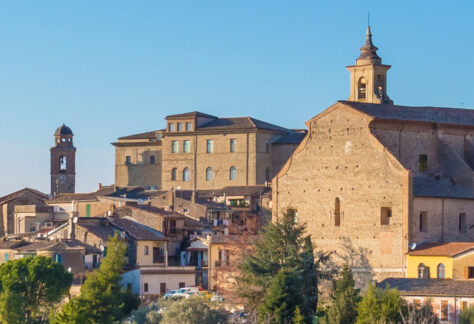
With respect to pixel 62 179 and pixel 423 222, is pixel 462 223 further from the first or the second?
pixel 62 179

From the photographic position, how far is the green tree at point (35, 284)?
52.8 m

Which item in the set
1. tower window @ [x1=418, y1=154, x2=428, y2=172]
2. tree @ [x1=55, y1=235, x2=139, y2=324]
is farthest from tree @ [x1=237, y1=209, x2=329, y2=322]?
tower window @ [x1=418, y1=154, x2=428, y2=172]

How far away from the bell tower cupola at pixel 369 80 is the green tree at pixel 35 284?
18837mm

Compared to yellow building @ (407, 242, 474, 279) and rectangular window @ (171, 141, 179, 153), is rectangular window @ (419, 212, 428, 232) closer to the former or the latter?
yellow building @ (407, 242, 474, 279)

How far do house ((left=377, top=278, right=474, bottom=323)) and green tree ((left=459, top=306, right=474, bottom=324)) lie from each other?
0.48m

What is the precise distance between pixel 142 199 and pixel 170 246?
1850 cm

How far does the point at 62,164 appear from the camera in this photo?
330 feet

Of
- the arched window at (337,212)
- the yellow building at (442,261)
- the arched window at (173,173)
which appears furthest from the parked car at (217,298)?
the arched window at (173,173)

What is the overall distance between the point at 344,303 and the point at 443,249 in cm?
565

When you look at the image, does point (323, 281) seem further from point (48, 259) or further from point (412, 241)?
point (48, 259)

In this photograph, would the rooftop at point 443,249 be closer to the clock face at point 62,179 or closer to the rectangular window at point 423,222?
the rectangular window at point 423,222

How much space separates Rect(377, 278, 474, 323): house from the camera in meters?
44.3

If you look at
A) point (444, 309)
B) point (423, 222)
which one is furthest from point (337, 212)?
point (444, 309)

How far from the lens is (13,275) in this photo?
53.2 m
